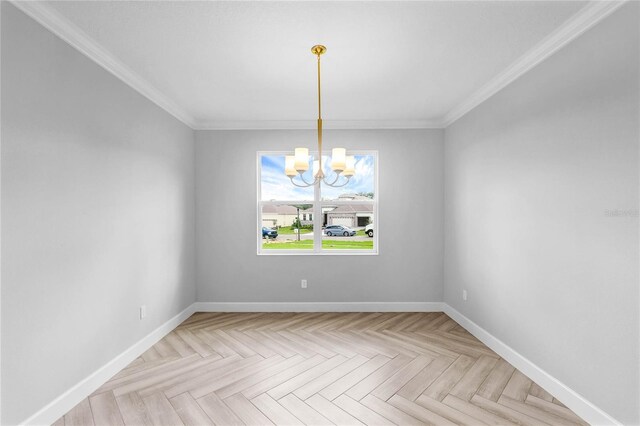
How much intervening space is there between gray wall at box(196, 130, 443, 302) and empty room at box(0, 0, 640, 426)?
0.71 feet

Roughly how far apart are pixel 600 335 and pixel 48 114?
363cm

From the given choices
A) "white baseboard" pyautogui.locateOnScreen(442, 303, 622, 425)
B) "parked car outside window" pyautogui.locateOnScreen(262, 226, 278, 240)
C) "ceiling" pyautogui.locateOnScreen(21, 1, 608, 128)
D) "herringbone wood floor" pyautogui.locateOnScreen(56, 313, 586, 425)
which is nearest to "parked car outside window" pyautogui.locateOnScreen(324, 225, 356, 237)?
"parked car outside window" pyautogui.locateOnScreen(262, 226, 278, 240)

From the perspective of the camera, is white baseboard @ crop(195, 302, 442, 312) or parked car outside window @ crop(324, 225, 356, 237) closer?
white baseboard @ crop(195, 302, 442, 312)

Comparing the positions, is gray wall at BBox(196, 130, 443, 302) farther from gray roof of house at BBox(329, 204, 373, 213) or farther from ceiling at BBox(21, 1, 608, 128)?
ceiling at BBox(21, 1, 608, 128)

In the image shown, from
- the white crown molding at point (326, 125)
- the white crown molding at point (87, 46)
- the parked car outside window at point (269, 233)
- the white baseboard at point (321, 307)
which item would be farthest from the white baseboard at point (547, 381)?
the white crown molding at point (87, 46)

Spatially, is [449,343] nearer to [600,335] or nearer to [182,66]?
[600,335]

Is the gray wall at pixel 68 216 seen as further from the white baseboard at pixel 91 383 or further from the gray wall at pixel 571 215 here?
the gray wall at pixel 571 215

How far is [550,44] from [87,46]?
129 inches

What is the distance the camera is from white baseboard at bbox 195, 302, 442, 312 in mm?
3871

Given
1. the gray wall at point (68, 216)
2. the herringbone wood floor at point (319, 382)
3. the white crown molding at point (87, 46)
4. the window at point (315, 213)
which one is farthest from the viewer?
the window at point (315, 213)

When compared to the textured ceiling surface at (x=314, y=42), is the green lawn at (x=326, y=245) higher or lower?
lower

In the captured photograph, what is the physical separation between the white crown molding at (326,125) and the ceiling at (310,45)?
53cm

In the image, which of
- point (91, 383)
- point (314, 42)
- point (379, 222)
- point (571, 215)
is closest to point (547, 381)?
point (571, 215)

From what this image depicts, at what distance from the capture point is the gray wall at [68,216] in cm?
162
